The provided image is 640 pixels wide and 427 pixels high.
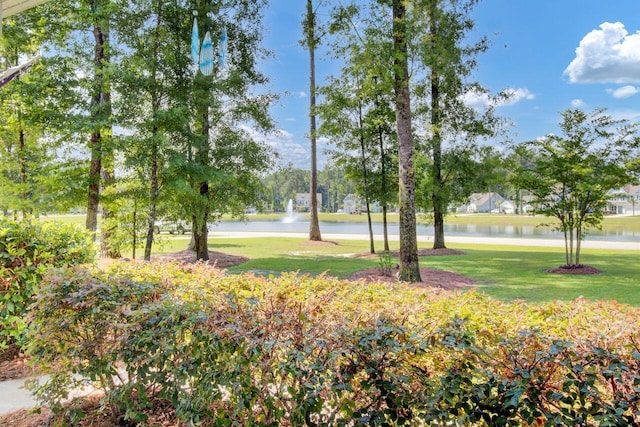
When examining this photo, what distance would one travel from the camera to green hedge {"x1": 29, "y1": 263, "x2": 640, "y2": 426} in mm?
1723

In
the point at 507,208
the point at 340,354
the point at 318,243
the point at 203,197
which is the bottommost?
the point at 318,243

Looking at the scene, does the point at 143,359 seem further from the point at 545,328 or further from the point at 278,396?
the point at 545,328

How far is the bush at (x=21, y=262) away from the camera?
3740mm

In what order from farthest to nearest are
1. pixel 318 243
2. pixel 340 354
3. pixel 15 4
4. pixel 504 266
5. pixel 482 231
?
1. pixel 482 231
2. pixel 318 243
3. pixel 504 266
4. pixel 15 4
5. pixel 340 354

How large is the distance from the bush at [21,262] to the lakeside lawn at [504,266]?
361cm

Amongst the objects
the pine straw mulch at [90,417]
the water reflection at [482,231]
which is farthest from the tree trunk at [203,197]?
the pine straw mulch at [90,417]

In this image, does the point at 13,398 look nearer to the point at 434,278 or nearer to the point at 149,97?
the point at 434,278

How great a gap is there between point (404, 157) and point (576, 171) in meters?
5.75

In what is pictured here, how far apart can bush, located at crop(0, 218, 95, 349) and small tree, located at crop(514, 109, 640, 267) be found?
11.2 metres

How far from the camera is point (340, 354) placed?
1.88m

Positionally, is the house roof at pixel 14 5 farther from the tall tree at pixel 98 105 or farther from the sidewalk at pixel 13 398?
the tall tree at pixel 98 105

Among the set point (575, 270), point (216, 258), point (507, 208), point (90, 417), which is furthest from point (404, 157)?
point (507, 208)

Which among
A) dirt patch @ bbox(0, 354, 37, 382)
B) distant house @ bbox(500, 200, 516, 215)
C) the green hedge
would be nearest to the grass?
dirt patch @ bbox(0, 354, 37, 382)

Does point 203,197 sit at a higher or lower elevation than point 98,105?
lower
